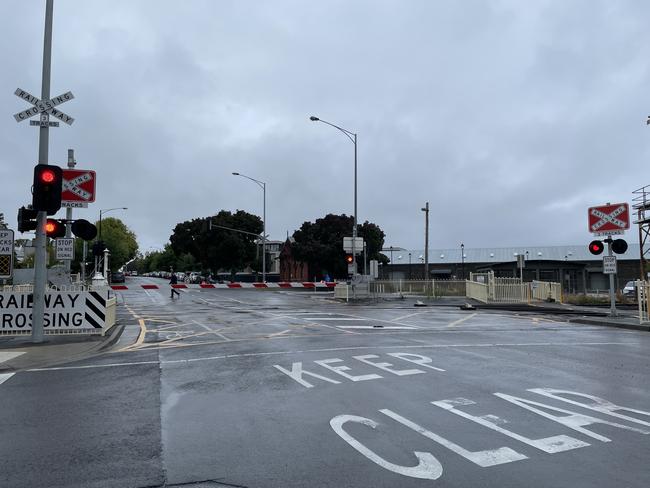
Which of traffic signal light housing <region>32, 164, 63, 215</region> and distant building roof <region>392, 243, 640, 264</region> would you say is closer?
traffic signal light housing <region>32, 164, 63, 215</region>

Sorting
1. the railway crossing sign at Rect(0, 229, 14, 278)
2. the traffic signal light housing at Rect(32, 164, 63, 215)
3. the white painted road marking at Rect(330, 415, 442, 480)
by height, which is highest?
the traffic signal light housing at Rect(32, 164, 63, 215)

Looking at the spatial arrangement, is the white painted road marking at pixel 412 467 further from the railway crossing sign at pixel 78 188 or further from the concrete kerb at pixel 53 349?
the railway crossing sign at pixel 78 188

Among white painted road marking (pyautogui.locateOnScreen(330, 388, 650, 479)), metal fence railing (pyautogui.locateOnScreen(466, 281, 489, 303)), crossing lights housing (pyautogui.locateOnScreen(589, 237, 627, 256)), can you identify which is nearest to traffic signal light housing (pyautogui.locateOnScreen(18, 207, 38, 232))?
white painted road marking (pyautogui.locateOnScreen(330, 388, 650, 479))

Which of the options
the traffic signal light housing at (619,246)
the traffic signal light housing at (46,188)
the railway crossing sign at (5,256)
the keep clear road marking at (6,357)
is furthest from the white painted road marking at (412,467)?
the traffic signal light housing at (619,246)

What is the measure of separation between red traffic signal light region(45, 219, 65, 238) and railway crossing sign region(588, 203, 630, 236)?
18.5 m

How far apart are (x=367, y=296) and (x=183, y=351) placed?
84.0ft

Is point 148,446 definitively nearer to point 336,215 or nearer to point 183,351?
point 183,351

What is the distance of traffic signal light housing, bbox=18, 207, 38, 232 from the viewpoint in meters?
13.0

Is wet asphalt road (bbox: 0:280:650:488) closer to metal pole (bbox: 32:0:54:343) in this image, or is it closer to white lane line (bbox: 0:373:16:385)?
white lane line (bbox: 0:373:16:385)

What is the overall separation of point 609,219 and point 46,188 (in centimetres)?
1885

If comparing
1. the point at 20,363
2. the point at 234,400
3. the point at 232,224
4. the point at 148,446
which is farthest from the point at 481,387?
the point at 232,224

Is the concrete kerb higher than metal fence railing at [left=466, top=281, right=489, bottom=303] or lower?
lower

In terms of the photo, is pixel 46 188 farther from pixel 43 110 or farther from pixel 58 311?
pixel 58 311

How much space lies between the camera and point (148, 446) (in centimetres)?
530
